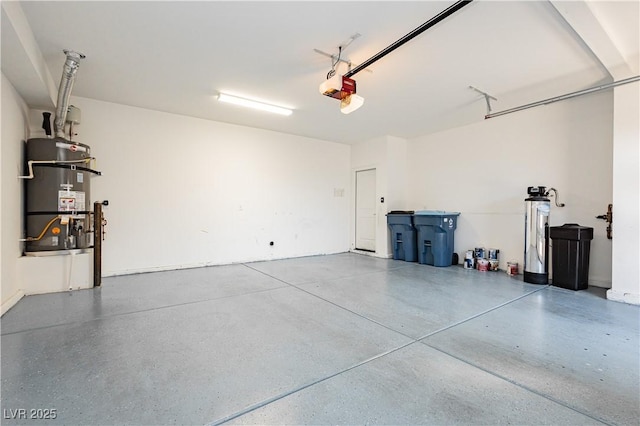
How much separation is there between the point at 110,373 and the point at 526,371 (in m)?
2.79

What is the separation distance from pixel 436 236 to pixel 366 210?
2010 millimetres

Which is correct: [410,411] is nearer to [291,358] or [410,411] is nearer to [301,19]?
[291,358]

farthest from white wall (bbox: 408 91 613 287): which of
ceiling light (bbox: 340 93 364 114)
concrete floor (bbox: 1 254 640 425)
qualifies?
ceiling light (bbox: 340 93 364 114)

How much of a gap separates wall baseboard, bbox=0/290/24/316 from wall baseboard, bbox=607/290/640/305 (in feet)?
22.3

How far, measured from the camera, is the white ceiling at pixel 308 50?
7.99 ft

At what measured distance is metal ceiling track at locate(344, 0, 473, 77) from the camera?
221 centimetres

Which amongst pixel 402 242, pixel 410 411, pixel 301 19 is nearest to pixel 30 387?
pixel 410 411

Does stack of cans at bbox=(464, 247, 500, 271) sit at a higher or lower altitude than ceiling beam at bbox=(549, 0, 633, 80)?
lower

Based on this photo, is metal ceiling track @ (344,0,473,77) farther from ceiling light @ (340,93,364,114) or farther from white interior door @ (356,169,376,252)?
white interior door @ (356,169,376,252)

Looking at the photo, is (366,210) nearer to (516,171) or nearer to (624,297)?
(516,171)

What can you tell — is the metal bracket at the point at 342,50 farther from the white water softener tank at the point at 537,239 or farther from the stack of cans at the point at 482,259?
the stack of cans at the point at 482,259

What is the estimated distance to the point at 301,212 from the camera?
6.53 metres

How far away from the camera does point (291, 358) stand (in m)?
2.04

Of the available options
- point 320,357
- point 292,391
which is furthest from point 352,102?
point 292,391
